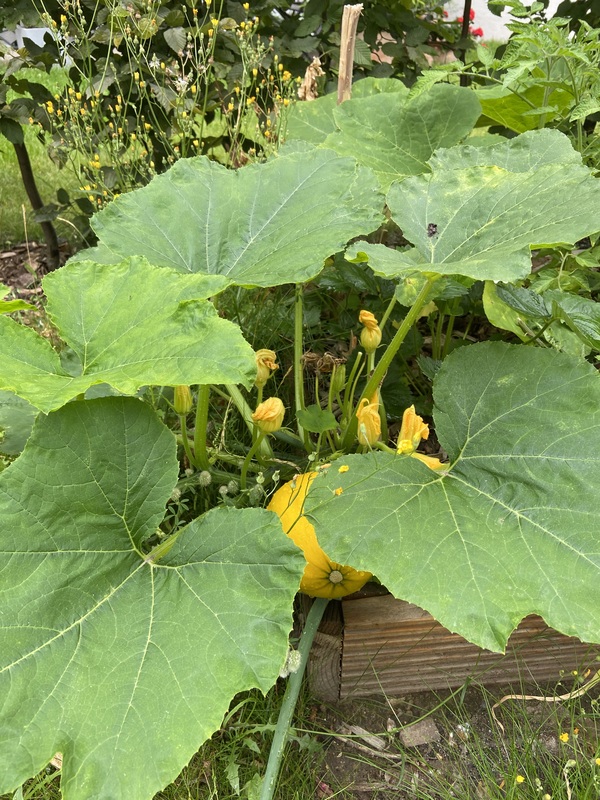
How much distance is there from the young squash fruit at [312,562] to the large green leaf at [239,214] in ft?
1.52

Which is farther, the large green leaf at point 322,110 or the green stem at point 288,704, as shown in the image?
the large green leaf at point 322,110

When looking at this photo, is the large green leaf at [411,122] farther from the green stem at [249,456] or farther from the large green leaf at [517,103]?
the green stem at [249,456]

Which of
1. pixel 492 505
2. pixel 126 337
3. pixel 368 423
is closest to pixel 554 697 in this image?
pixel 492 505

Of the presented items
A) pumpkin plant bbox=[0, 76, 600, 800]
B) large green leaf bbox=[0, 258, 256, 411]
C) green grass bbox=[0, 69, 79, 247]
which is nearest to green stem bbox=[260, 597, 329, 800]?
pumpkin plant bbox=[0, 76, 600, 800]

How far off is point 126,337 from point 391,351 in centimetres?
54

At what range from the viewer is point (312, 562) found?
1469 mm

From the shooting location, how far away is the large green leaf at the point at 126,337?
114 centimetres

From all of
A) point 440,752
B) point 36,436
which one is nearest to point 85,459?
point 36,436

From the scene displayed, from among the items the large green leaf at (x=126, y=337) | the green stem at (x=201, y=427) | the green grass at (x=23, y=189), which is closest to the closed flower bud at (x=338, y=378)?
the green stem at (x=201, y=427)

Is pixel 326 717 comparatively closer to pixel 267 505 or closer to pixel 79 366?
pixel 267 505

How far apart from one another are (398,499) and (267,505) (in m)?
0.41

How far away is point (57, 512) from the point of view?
122 centimetres

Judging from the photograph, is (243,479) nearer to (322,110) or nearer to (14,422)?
Answer: (14,422)

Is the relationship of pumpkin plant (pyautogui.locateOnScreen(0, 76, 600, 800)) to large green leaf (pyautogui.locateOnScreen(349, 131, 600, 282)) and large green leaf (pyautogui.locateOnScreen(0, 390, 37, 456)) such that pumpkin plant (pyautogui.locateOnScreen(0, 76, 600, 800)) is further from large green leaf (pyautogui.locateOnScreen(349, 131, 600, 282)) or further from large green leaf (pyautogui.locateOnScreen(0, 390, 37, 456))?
large green leaf (pyautogui.locateOnScreen(0, 390, 37, 456))
